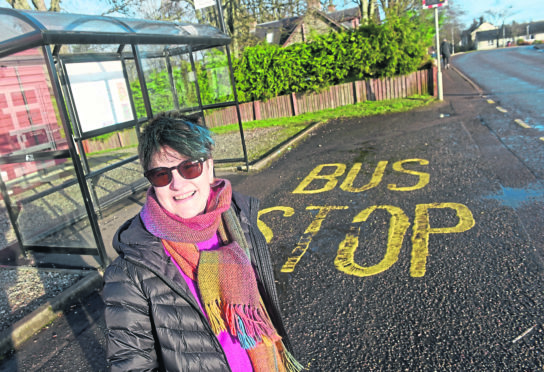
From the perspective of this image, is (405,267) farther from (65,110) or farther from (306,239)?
(65,110)

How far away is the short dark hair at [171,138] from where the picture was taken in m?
1.82

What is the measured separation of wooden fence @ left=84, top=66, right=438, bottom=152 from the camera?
50.6 feet

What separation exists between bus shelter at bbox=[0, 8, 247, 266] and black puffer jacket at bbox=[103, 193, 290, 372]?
343 centimetres

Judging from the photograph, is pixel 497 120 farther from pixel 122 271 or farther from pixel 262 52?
pixel 122 271

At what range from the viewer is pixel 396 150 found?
8805mm

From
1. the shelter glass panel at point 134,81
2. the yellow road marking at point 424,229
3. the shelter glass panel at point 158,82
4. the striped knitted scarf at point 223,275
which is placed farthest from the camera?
the shelter glass panel at point 158,82

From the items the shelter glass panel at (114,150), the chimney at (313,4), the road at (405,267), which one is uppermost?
the chimney at (313,4)

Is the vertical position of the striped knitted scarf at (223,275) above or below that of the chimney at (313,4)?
below

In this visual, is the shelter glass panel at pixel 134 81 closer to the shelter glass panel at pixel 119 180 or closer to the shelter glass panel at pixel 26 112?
the shelter glass panel at pixel 119 180

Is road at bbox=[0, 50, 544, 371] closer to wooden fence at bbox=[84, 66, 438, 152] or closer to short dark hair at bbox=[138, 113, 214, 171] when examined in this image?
short dark hair at bbox=[138, 113, 214, 171]

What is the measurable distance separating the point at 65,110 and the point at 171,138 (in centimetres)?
333

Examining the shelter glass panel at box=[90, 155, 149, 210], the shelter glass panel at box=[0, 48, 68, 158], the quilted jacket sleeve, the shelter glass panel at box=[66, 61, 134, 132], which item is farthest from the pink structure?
the quilted jacket sleeve

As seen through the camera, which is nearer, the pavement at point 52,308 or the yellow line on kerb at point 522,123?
the pavement at point 52,308

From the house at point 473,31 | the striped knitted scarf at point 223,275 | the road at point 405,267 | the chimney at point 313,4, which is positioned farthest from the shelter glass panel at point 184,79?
the house at point 473,31
